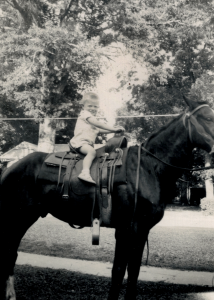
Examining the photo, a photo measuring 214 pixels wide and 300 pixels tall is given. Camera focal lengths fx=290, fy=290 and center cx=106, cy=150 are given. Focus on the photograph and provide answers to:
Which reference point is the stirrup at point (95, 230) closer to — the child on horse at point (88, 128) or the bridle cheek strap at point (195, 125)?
the child on horse at point (88, 128)

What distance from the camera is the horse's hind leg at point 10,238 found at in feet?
13.7

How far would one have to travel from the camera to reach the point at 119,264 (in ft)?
12.1

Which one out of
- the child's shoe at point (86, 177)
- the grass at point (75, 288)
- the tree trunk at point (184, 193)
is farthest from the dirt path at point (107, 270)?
the tree trunk at point (184, 193)

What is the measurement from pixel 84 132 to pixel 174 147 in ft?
4.54

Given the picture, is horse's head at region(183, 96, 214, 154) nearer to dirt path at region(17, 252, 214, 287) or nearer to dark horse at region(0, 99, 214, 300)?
dark horse at region(0, 99, 214, 300)

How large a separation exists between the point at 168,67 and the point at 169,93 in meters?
1.93

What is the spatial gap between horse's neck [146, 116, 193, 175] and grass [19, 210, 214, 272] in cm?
354

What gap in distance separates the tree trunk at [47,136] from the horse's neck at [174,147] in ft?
39.9

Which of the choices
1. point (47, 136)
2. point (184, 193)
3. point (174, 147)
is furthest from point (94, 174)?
point (184, 193)

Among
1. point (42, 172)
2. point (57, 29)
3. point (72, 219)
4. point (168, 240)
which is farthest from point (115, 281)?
point (57, 29)

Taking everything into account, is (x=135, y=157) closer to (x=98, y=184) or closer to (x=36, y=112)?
(x=98, y=184)

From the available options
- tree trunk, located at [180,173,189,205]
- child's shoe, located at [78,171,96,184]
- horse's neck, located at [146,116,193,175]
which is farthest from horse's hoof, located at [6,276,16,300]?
tree trunk, located at [180,173,189,205]

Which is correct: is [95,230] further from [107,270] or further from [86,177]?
[107,270]

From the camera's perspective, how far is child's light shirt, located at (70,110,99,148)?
4.39 m
